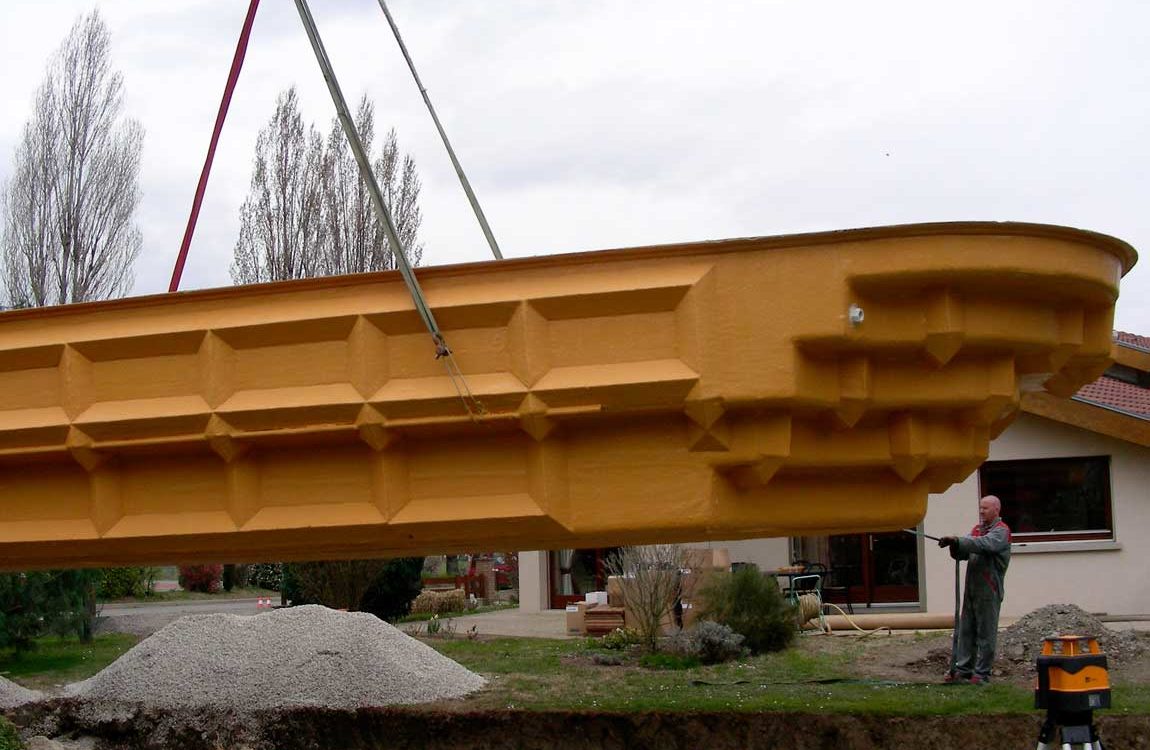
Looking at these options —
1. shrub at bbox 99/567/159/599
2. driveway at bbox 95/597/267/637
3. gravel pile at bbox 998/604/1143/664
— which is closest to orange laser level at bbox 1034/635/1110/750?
gravel pile at bbox 998/604/1143/664

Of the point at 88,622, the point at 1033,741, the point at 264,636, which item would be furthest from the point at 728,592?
the point at 88,622

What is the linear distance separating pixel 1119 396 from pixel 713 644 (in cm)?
1070

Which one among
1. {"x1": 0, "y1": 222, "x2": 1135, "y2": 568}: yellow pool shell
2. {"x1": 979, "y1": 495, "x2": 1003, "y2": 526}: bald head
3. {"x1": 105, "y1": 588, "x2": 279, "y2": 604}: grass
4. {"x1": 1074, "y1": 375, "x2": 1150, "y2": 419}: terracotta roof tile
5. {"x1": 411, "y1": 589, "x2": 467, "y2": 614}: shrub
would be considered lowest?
{"x1": 105, "y1": 588, "x2": 279, "y2": 604}: grass

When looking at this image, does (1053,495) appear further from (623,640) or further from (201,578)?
(201,578)

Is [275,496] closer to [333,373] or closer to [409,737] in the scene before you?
[333,373]

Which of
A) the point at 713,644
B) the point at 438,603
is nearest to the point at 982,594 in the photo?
the point at 713,644

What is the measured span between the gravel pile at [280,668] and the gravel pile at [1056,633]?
5.55 m

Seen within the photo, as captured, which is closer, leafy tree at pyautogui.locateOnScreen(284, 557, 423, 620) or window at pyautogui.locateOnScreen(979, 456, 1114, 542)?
window at pyautogui.locateOnScreen(979, 456, 1114, 542)

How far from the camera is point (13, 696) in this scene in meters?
10.2

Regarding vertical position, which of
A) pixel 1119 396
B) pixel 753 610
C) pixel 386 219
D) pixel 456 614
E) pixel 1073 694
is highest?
pixel 1119 396

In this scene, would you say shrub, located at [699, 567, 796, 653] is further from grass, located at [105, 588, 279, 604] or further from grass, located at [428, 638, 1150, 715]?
grass, located at [105, 588, 279, 604]

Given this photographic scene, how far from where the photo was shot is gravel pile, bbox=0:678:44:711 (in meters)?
9.91

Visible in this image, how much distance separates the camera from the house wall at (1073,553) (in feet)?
59.7

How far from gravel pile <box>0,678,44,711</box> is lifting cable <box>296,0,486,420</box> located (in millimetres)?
6045
